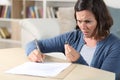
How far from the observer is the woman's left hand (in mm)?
1186

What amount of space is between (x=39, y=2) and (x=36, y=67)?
9.27 feet

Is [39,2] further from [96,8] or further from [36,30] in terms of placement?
[96,8]

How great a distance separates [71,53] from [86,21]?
0.34 meters

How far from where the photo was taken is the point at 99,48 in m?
1.46

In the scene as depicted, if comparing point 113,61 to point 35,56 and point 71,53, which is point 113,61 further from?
point 35,56

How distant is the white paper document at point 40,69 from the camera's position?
1.06 m

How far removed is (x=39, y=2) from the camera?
3902mm

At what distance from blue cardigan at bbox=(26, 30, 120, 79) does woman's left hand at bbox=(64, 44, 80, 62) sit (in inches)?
1.0

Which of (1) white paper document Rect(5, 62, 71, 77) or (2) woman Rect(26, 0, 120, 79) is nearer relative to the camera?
(1) white paper document Rect(5, 62, 71, 77)

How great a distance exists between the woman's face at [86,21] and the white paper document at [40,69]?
32 centimetres

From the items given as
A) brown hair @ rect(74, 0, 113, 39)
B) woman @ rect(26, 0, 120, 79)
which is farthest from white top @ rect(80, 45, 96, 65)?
brown hair @ rect(74, 0, 113, 39)

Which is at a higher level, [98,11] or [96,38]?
[98,11]

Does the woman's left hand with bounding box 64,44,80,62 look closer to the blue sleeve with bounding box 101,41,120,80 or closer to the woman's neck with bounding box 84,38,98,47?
the blue sleeve with bounding box 101,41,120,80

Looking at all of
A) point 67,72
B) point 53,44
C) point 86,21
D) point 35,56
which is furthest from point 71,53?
point 53,44
